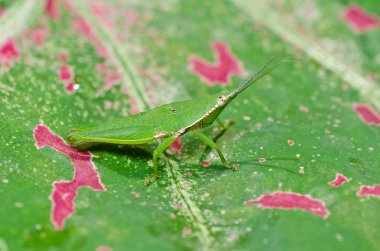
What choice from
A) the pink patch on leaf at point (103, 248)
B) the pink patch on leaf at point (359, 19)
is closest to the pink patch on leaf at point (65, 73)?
the pink patch on leaf at point (103, 248)

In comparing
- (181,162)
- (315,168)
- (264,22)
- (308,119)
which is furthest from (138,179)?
(264,22)

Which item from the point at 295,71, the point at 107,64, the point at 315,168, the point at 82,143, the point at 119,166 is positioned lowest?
the point at 315,168

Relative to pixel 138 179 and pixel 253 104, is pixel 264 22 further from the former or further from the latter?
pixel 138 179

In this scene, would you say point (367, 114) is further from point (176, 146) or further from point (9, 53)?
point (9, 53)

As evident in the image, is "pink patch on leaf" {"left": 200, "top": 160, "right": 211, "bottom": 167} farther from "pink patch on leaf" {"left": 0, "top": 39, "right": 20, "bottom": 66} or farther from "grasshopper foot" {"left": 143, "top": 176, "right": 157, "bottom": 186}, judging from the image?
"pink patch on leaf" {"left": 0, "top": 39, "right": 20, "bottom": 66}

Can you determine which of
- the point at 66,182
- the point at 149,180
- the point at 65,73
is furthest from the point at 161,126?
the point at 65,73

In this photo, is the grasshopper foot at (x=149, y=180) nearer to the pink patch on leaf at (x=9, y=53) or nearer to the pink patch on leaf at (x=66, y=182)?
the pink patch on leaf at (x=66, y=182)

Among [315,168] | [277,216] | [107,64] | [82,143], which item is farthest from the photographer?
[107,64]
